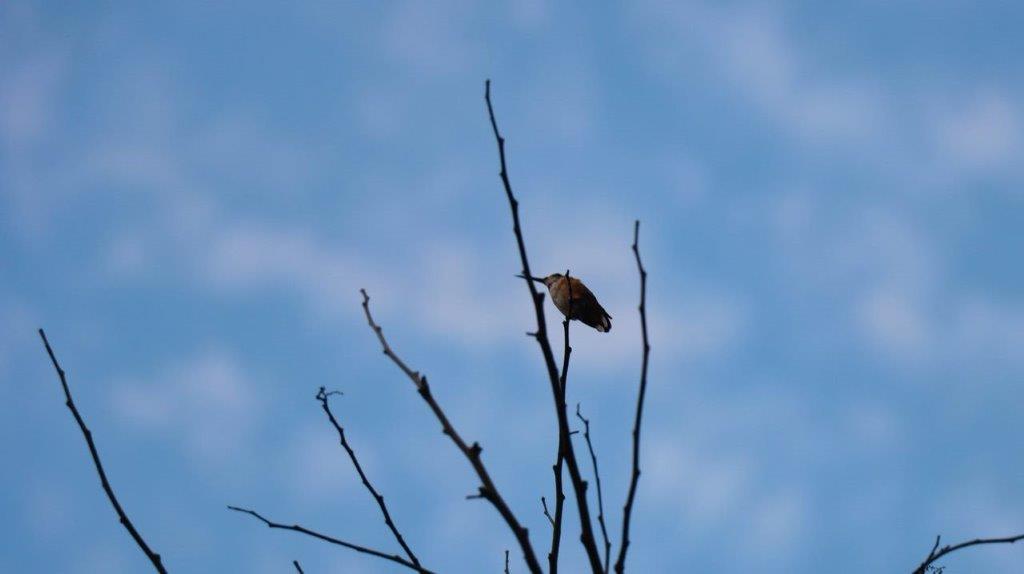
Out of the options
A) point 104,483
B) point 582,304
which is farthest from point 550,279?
point 104,483

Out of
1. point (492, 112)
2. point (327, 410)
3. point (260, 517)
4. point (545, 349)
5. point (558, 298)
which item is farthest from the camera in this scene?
point (558, 298)

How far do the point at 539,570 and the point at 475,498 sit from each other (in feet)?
0.79

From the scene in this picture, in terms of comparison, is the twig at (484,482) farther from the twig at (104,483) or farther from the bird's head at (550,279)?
the bird's head at (550,279)

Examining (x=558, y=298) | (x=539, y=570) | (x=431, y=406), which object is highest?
(x=558, y=298)

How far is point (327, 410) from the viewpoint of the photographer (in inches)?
118

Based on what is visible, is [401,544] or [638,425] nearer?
[638,425]

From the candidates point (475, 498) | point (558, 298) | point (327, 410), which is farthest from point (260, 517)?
point (558, 298)

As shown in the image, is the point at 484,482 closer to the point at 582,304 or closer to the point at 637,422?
the point at 637,422

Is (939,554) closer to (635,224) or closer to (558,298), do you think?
(635,224)

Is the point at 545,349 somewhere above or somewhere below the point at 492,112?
below

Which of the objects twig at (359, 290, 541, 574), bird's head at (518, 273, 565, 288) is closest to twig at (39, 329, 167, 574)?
twig at (359, 290, 541, 574)

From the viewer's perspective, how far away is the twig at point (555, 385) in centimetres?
219

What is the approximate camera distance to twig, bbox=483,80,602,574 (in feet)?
7.17

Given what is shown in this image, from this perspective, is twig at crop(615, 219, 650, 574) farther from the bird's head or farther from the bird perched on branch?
the bird's head
